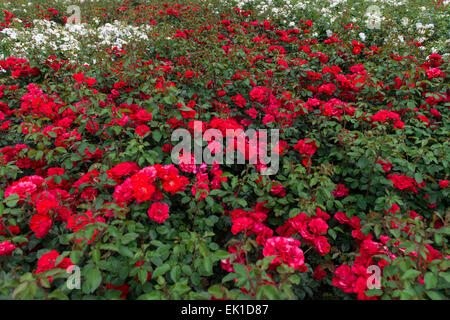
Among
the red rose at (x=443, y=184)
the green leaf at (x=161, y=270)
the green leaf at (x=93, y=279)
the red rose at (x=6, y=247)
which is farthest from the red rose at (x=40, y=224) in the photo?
the red rose at (x=443, y=184)

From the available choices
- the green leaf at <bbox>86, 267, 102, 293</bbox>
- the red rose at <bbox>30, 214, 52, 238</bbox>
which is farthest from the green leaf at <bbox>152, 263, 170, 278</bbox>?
the red rose at <bbox>30, 214, 52, 238</bbox>

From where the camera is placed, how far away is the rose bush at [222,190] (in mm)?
1219

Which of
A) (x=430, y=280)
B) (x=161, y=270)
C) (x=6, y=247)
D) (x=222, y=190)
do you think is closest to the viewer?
(x=430, y=280)

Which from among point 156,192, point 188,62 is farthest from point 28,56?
point 156,192

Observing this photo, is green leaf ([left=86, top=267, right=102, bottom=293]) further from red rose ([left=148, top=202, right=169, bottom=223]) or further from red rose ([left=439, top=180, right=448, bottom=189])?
red rose ([left=439, top=180, right=448, bottom=189])

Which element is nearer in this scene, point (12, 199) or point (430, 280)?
point (430, 280)

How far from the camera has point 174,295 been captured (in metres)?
1.12

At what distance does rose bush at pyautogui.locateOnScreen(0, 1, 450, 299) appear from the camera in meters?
1.22

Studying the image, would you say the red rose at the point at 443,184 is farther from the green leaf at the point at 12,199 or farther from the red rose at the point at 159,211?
the green leaf at the point at 12,199

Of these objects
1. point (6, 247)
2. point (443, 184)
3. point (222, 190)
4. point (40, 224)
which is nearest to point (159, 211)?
point (222, 190)

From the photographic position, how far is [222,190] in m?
1.81

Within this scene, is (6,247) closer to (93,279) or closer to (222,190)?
(93,279)

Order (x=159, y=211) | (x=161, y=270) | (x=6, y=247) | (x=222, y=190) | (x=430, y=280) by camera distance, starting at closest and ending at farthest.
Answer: (x=430, y=280) < (x=161, y=270) < (x=6, y=247) < (x=159, y=211) < (x=222, y=190)
